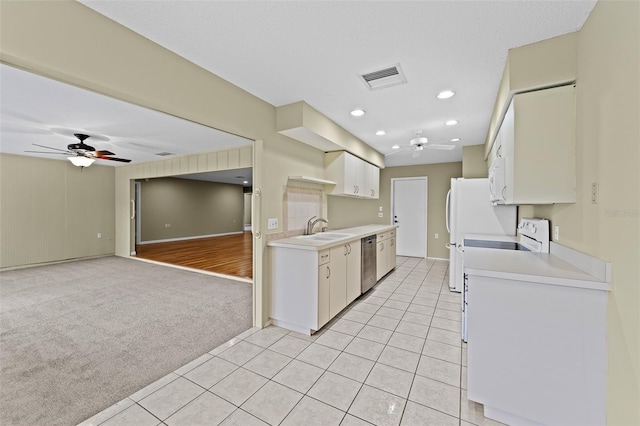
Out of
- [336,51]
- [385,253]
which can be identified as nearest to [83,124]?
[336,51]

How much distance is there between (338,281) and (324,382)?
3.91ft

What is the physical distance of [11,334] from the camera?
8.70ft

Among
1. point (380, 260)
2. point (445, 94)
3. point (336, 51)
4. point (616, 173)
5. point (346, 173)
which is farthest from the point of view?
point (380, 260)

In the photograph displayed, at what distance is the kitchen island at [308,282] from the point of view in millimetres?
2621

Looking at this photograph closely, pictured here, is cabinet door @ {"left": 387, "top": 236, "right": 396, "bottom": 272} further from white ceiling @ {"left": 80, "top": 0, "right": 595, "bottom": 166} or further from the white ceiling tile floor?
white ceiling @ {"left": 80, "top": 0, "right": 595, "bottom": 166}

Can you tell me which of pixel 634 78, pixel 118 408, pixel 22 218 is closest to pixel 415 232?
pixel 634 78

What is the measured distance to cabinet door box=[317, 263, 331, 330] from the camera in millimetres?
2629

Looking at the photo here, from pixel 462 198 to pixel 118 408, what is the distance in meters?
4.29

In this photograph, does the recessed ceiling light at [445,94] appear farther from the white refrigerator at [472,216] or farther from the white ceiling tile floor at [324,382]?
the white ceiling tile floor at [324,382]

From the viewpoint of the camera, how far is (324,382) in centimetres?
192

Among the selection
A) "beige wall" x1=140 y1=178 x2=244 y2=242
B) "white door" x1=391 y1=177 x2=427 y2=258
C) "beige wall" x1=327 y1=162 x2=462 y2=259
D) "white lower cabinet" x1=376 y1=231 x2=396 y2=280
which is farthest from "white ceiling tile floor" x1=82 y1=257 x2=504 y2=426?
"beige wall" x1=140 y1=178 x2=244 y2=242

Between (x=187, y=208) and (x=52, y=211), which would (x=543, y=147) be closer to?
(x=52, y=211)

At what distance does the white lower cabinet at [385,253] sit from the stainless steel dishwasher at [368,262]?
21 cm

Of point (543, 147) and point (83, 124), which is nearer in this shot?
point (543, 147)
